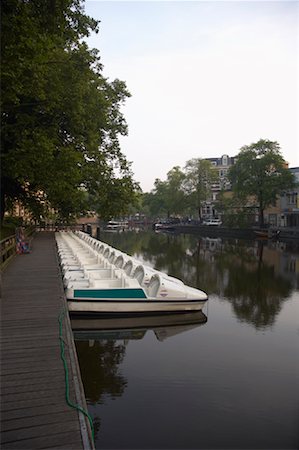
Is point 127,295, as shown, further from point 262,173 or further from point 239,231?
point 239,231

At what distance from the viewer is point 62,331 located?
7.77 metres

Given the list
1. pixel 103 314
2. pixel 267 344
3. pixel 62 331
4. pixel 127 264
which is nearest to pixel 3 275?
pixel 103 314

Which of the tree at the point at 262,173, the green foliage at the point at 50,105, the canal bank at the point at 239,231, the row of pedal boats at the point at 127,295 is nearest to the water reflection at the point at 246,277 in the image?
the row of pedal boats at the point at 127,295

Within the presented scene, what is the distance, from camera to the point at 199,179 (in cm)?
7912

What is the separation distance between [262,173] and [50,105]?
4474cm

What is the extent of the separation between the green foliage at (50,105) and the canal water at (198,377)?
7946 mm

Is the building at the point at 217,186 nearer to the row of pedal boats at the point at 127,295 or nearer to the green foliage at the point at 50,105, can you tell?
the green foliage at the point at 50,105

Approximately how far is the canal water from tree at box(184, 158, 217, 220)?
6296cm

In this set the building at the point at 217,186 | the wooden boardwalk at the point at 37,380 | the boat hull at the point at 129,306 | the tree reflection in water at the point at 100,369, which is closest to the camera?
the wooden boardwalk at the point at 37,380

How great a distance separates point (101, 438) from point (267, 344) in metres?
6.75

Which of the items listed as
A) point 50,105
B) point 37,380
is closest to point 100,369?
point 37,380

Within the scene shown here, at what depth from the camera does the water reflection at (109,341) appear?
8227 millimetres

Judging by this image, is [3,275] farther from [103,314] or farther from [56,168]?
[56,168]

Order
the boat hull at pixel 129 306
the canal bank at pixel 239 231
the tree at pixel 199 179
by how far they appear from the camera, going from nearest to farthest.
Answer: the boat hull at pixel 129 306 → the canal bank at pixel 239 231 → the tree at pixel 199 179
